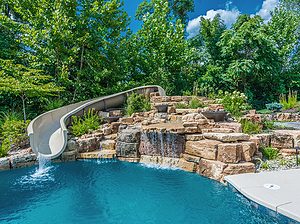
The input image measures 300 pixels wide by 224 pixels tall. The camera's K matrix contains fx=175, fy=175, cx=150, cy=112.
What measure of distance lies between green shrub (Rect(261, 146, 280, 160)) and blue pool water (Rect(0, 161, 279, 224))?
175 cm

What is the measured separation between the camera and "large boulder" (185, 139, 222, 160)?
154 inches

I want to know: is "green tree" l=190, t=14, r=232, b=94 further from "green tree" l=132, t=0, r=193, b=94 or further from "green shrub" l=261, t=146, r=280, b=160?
"green shrub" l=261, t=146, r=280, b=160

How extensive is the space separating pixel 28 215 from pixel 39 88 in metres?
4.92

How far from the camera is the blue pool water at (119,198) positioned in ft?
8.67

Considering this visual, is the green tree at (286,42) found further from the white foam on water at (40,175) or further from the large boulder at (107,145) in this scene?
the white foam on water at (40,175)

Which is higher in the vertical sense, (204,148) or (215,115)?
(215,115)

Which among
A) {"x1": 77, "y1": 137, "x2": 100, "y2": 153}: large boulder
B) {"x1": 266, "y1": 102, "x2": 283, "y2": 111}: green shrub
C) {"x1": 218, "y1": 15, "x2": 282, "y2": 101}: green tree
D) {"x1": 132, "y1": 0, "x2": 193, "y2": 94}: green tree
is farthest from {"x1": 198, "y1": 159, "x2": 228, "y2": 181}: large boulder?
{"x1": 218, "y1": 15, "x2": 282, "y2": 101}: green tree

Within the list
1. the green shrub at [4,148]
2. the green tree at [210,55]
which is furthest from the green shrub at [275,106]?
the green shrub at [4,148]

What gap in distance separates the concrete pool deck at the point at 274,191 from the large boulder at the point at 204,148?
0.63 m

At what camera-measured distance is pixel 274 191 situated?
2822 millimetres

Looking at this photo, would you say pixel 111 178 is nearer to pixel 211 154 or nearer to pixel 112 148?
pixel 112 148

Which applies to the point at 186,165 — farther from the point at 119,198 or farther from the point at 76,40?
the point at 76,40

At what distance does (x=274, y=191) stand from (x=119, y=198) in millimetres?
2596

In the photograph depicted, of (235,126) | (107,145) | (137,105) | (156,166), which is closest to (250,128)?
(235,126)
